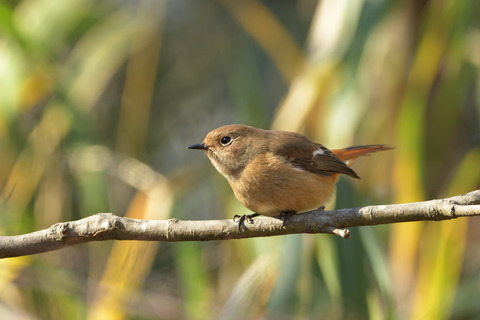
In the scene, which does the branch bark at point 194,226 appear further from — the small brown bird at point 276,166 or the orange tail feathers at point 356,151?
the orange tail feathers at point 356,151

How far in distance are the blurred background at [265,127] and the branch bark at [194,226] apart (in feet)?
3.63

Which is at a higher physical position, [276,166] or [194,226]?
[276,166]

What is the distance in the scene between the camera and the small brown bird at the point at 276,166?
3342 mm

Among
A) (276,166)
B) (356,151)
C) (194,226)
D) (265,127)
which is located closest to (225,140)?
(276,166)

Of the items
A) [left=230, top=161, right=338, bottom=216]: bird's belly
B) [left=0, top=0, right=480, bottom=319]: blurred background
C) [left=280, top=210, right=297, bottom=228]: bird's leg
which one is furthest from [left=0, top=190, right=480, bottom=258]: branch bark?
[left=0, top=0, right=480, bottom=319]: blurred background

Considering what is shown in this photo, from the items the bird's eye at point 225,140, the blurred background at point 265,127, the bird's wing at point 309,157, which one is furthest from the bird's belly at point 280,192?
the bird's eye at point 225,140

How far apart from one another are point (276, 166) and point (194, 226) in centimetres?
116

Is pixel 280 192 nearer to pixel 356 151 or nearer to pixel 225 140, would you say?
pixel 225 140

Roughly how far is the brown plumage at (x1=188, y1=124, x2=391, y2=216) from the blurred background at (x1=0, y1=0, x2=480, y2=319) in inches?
6.7

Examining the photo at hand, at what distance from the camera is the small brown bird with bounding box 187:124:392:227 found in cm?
334

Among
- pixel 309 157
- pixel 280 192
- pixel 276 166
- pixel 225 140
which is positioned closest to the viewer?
pixel 280 192

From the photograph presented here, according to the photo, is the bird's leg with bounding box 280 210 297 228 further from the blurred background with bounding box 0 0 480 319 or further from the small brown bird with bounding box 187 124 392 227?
the blurred background with bounding box 0 0 480 319

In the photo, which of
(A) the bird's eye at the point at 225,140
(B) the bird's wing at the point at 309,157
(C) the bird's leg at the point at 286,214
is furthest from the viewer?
(A) the bird's eye at the point at 225,140

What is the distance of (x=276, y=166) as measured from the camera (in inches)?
137
